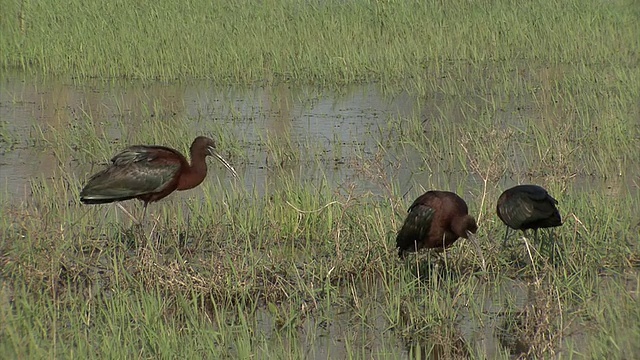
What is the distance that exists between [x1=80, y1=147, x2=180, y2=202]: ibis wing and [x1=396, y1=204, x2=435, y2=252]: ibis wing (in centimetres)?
175

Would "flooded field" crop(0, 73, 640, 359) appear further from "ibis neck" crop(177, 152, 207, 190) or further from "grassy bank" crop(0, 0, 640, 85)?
"grassy bank" crop(0, 0, 640, 85)

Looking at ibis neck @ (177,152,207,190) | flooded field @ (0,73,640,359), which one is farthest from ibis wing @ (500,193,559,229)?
ibis neck @ (177,152,207,190)

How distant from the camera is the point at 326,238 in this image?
7.04 meters

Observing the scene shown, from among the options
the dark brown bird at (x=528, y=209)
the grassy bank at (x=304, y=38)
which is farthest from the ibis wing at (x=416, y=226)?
the grassy bank at (x=304, y=38)

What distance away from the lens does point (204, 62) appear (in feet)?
46.3

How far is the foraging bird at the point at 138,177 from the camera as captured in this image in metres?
6.97

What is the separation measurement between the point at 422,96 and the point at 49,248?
6982 mm

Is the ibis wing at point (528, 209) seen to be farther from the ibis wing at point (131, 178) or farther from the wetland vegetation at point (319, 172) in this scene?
the ibis wing at point (131, 178)

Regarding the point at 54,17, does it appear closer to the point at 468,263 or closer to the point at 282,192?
the point at 282,192

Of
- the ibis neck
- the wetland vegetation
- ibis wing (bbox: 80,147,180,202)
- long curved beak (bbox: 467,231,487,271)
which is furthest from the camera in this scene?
the ibis neck

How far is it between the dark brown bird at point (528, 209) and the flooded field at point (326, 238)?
183 millimetres

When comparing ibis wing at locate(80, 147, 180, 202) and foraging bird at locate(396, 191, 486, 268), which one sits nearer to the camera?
foraging bird at locate(396, 191, 486, 268)

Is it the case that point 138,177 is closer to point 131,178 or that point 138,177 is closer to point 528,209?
point 131,178

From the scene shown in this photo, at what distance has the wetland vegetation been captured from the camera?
5.40 m
